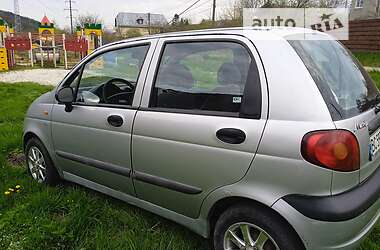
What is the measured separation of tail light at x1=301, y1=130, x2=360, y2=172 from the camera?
1.79 metres

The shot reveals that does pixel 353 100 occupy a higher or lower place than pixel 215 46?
lower

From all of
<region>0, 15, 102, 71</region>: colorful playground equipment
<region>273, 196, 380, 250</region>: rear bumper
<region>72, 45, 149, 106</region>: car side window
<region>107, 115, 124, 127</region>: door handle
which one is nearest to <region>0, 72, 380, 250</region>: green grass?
<region>273, 196, 380, 250</region>: rear bumper

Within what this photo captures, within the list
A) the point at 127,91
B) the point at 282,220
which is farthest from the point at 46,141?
the point at 282,220

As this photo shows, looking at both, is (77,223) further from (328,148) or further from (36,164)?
(328,148)

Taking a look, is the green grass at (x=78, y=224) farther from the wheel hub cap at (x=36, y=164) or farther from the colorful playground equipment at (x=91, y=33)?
the colorful playground equipment at (x=91, y=33)

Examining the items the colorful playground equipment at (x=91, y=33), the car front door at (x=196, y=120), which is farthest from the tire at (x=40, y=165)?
the colorful playground equipment at (x=91, y=33)

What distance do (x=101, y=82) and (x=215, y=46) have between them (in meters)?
1.41

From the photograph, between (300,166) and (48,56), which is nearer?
(300,166)

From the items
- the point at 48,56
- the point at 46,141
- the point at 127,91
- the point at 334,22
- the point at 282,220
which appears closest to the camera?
the point at 282,220

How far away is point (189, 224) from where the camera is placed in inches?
97.0

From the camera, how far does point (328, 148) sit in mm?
1785

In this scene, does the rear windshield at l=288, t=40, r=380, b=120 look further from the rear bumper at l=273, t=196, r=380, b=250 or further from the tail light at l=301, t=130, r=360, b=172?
the rear bumper at l=273, t=196, r=380, b=250

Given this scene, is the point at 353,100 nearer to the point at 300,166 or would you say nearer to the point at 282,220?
the point at 300,166

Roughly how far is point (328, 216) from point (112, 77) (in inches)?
89.2
